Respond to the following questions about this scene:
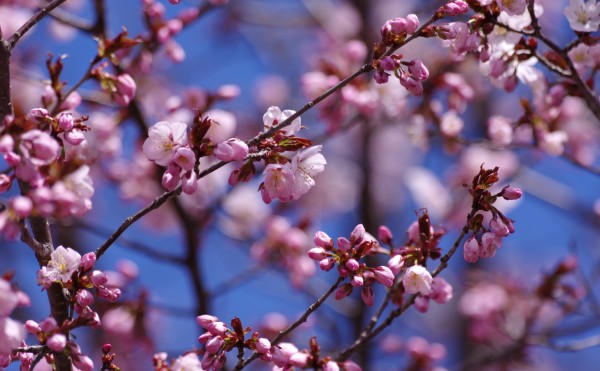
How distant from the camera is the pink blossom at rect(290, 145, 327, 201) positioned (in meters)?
2.30

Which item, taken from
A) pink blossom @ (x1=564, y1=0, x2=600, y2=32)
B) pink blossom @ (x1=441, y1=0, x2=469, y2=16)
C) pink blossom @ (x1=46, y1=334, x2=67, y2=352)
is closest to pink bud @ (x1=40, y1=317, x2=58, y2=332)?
pink blossom @ (x1=46, y1=334, x2=67, y2=352)

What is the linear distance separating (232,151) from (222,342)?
2.07 feet

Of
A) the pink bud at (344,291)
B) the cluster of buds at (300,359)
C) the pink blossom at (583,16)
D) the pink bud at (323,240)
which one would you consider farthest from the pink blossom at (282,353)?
the pink blossom at (583,16)

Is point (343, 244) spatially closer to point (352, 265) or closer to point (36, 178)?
point (352, 265)

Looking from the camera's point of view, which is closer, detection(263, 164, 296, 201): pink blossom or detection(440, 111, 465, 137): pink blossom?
detection(263, 164, 296, 201): pink blossom

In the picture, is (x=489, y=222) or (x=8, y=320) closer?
(x=8, y=320)

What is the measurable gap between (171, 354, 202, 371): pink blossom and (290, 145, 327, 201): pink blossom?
65 centimetres

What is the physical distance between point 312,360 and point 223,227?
307 cm

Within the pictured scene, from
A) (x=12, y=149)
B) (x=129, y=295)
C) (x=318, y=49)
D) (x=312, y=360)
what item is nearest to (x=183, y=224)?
(x=129, y=295)

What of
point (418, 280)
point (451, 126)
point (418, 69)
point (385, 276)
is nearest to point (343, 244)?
point (385, 276)

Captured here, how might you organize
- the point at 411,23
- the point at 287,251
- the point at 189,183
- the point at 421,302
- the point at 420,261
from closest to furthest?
the point at 189,183 < the point at 411,23 < the point at 420,261 < the point at 421,302 < the point at 287,251

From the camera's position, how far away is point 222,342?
88.4 inches

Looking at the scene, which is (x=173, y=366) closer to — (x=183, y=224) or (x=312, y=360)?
(x=312, y=360)

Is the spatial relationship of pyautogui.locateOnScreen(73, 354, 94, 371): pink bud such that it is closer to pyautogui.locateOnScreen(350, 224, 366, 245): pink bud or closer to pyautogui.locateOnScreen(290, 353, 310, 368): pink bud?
pyautogui.locateOnScreen(290, 353, 310, 368): pink bud
